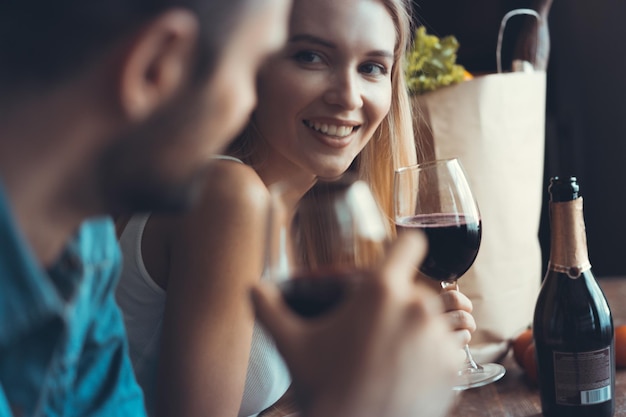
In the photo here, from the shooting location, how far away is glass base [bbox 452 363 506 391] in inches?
43.5

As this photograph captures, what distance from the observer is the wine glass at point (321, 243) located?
2.14ft

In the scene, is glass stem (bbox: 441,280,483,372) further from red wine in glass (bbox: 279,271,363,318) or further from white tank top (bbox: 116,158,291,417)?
red wine in glass (bbox: 279,271,363,318)

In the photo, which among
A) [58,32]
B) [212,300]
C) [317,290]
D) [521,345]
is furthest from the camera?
[521,345]

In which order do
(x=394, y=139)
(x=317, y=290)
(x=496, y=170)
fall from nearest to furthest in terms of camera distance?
(x=317, y=290) → (x=496, y=170) → (x=394, y=139)

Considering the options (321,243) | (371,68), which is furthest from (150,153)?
(371,68)

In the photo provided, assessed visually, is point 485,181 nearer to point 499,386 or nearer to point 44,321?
point 499,386

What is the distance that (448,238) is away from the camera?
117cm

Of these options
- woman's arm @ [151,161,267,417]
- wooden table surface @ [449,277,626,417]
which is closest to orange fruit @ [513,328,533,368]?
wooden table surface @ [449,277,626,417]

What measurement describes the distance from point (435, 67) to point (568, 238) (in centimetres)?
45

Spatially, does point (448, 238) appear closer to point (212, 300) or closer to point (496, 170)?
point (496, 170)

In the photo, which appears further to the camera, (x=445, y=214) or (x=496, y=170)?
(x=496, y=170)

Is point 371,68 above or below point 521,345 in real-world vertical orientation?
above

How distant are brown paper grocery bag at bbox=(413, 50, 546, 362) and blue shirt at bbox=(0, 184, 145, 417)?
654 millimetres

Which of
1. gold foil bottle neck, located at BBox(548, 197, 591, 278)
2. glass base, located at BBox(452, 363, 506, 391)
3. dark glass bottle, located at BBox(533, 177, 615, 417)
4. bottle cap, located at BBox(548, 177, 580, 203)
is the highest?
bottle cap, located at BBox(548, 177, 580, 203)
